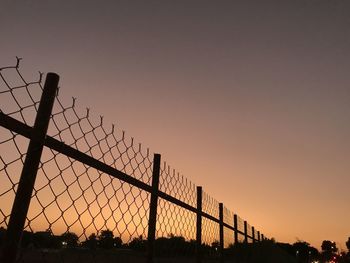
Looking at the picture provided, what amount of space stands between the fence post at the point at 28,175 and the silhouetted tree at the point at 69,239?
58 cm

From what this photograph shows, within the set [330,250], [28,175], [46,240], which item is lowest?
[46,240]

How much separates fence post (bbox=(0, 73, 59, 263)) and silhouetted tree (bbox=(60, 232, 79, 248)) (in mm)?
577

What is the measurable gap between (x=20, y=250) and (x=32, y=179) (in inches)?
16.3

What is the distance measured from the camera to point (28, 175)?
87.5 inches

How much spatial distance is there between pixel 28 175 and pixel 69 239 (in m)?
0.79

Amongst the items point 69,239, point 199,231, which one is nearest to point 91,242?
point 69,239

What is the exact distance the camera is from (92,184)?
2.91m

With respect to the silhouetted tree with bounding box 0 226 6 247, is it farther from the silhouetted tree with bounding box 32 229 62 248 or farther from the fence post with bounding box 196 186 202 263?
the fence post with bounding box 196 186 202 263

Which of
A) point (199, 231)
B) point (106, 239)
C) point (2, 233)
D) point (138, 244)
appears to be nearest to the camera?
point (2, 233)

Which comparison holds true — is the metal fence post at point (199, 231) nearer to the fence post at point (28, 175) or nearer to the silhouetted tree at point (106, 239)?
the silhouetted tree at point (106, 239)

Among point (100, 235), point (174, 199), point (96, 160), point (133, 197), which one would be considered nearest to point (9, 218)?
point (96, 160)

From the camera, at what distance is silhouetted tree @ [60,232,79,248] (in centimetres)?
272

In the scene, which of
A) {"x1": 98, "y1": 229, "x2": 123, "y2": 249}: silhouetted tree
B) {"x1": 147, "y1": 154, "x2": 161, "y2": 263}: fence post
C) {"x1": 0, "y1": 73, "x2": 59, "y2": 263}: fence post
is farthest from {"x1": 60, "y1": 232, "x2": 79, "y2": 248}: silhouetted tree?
{"x1": 147, "y1": 154, "x2": 161, "y2": 263}: fence post

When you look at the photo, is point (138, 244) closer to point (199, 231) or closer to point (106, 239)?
point (106, 239)
